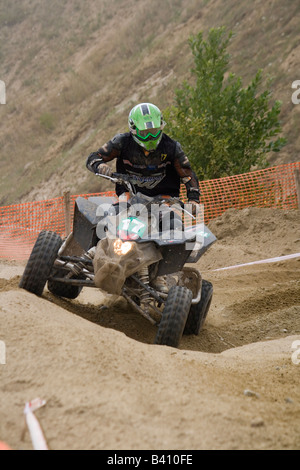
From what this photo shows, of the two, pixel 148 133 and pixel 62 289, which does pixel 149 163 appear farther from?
pixel 62 289

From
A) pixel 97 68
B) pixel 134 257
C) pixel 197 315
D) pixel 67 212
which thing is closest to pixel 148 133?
pixel 134 257

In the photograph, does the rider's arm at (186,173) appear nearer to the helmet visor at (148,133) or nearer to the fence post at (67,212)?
the helmet visor at (148,133)

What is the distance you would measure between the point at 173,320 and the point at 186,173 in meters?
1.99

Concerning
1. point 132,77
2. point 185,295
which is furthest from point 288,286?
point 132,77

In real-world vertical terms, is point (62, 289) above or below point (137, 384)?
above

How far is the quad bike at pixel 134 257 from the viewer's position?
4.69 metres

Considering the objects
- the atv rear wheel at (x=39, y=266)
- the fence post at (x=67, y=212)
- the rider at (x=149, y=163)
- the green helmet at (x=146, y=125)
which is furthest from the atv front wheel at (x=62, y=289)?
the fence post at (x=67, y=212)

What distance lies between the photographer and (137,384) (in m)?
2.93

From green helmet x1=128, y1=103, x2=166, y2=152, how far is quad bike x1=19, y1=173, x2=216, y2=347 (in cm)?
39

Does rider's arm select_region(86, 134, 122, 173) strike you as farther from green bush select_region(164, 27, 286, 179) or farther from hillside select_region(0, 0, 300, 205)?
hillside select_region(0, 0, 300, 205)

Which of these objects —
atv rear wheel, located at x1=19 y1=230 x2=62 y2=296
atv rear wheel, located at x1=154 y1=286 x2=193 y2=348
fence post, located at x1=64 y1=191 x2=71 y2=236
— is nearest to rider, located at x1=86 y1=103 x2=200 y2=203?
atv rear wheel, located at x1=19 y1=230 x2=62 y2=296
